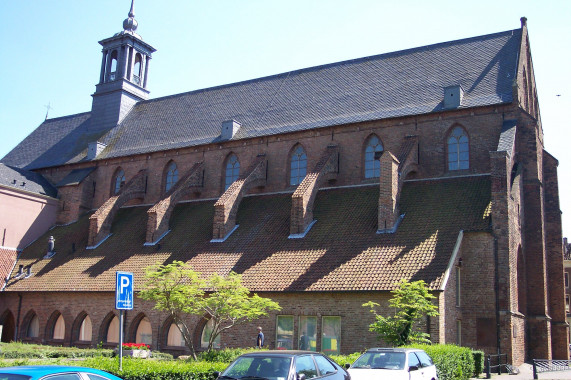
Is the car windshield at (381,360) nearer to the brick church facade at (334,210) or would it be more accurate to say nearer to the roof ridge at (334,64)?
the brick church facade at (334,210)

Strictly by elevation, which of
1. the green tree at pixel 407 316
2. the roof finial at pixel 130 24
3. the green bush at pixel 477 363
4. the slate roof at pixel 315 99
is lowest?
the green bush at pixel 477 363

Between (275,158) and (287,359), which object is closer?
(287,359)

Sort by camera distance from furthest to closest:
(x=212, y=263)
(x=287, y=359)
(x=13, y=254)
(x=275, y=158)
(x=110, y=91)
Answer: (x=110, y=91)
(x=13, y=254)
(x=275, y=158)
(x=212, y=263)
(x=287, y=359)

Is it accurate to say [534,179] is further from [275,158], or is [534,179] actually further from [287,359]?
[287,359]

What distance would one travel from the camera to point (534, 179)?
1086 inches

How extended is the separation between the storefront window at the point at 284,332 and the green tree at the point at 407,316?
14.8 ft

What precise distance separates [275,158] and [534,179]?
1321cm

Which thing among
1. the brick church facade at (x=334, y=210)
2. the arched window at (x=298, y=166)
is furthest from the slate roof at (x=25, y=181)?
the arched window at (x=298, y=166)

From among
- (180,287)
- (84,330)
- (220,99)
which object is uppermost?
(220,99)

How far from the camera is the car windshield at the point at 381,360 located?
1452 centimetres

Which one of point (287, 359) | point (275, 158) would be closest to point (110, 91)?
point (275, 158)

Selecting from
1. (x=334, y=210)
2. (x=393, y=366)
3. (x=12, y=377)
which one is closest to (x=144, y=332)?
(x=334, y=210)

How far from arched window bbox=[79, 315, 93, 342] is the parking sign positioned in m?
18.9

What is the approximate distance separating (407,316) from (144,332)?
13973 mm
